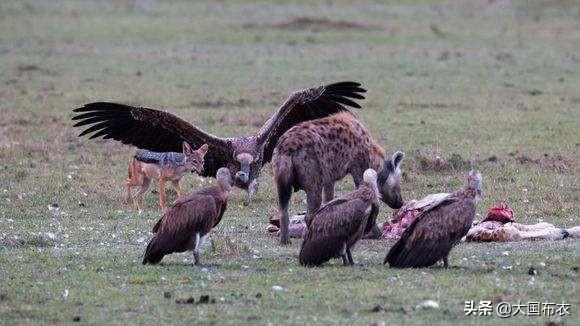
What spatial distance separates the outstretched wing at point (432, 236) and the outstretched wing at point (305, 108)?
283cm

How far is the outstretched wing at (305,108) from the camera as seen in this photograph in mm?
11766

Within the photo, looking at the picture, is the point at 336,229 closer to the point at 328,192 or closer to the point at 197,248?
the point at 197,248

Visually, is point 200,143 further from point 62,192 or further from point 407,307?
point 407,307

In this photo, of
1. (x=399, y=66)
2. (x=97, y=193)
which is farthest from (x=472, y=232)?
(x=399, y=66)

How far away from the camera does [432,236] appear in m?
9.05

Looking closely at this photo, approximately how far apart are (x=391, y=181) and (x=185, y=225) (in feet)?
10.2

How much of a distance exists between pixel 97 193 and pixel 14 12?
24.0m

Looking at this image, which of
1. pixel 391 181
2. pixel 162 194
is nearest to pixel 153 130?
pixel 162 194

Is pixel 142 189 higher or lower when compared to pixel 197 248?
lower

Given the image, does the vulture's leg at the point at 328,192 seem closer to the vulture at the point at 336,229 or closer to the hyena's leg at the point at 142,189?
the vulture at the point at 336,229

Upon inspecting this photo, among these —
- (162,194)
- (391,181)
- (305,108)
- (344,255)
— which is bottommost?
(162,194)

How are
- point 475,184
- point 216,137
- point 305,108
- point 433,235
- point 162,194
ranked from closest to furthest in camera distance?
point 433,235 < point 475,184 < point 216,137 < point 305,108 < point 162,194

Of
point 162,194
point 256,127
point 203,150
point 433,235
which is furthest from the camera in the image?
point 256,127

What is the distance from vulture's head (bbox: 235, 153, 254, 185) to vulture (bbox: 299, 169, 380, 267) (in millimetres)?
2067
